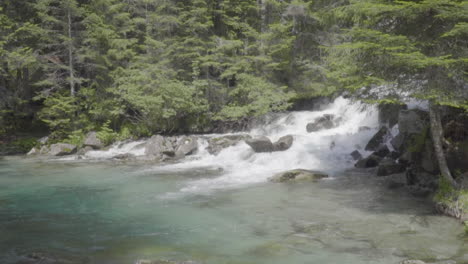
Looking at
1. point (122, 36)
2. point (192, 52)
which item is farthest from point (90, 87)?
point (192, 52)

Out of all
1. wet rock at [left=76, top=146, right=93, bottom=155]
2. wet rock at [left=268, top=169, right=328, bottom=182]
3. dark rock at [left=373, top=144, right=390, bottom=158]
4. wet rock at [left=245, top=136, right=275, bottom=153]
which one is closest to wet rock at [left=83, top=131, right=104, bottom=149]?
wet rock at [left=76, top=146, right=93, bottom=155]

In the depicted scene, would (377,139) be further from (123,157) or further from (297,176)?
(123,157)

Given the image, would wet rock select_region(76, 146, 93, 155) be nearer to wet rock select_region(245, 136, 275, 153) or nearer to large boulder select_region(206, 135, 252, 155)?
large boulder select_region(206, 135, 252, 155)

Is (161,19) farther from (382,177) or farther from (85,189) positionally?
(382,177)

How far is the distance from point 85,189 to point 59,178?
2.94m

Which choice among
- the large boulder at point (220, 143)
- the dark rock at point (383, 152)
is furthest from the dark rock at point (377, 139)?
the large boulder at point (220, 143)

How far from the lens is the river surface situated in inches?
279

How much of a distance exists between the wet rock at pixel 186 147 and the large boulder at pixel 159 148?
439mm

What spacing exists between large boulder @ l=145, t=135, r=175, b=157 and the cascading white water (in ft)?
5.62

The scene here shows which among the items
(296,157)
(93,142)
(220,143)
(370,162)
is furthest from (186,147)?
(370,162)

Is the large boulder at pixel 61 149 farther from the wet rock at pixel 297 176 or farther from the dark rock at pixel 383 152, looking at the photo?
the dark rock at pixel 383 152

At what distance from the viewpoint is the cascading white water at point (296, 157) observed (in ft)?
49.0

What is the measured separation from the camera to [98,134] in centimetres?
2573

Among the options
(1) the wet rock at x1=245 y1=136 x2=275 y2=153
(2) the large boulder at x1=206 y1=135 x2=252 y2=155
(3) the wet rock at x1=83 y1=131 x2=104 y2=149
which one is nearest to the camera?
(1) the wet rock at x1=245 y1=136 x2=275 y2=153
